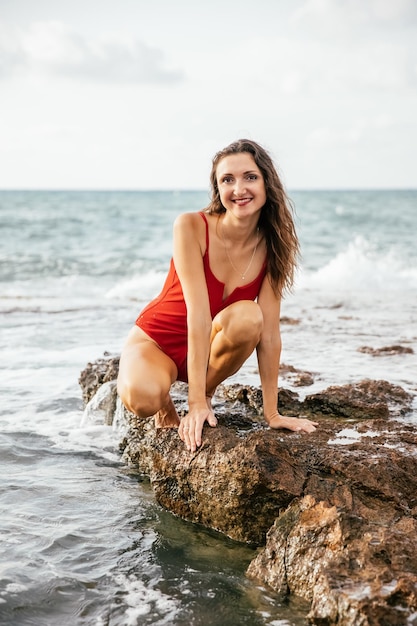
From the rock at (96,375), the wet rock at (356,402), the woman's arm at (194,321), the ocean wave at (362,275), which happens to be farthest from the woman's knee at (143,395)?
the ocean wave at (362,275)

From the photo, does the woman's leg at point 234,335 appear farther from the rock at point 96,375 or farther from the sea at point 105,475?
the rock at point 96,375

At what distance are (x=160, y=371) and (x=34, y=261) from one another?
1713 cm

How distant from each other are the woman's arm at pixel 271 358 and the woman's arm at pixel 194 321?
47cm

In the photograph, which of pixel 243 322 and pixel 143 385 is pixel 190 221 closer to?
pixel 243 322

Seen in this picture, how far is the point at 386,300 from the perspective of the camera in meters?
12.6

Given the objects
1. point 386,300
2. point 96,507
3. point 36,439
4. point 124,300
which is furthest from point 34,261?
point 96,507

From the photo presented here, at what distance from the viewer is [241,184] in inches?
165

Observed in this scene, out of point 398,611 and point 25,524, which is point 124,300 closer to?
point 25,524

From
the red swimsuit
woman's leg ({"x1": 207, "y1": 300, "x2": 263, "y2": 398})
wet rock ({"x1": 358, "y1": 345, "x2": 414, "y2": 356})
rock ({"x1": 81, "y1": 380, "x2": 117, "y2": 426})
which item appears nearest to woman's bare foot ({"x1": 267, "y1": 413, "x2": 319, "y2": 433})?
woman's leg ({"x1": 207, "y1": 300, "x2": 263, "y2": 398})

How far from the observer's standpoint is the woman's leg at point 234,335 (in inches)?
164

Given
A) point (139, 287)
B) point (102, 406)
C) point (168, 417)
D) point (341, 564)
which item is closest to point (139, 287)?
point (139, 287)

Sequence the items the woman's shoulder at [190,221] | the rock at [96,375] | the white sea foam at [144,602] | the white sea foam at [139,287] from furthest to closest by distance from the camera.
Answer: the white sea foam at [139,287] → the rock at [96,375] → the woman's shoulder at [190,221] → the white sea foam at [144,602]

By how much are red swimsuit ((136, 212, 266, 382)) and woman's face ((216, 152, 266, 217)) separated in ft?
0.82

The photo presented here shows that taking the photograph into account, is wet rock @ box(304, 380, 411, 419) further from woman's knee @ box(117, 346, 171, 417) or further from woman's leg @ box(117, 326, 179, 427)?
woman's knee @ box(117, 346, 171, 417)
